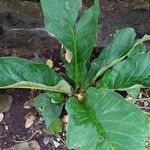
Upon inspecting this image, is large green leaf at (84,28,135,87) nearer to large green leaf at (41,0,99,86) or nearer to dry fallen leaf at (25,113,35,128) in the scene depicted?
large green leaf at (41,0,99,86)

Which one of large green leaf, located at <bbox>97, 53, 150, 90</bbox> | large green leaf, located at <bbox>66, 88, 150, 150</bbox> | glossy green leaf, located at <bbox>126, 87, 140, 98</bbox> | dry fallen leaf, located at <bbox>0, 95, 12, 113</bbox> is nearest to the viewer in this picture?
large green leaf, located at <bbox>66, 88, 150, 150</bbox>

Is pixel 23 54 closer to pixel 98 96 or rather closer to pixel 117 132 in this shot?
pixel 98 96

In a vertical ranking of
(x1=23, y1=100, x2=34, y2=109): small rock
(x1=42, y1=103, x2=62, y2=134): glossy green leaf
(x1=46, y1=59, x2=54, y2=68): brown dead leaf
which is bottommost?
(x1=23, y1=100, x2=34, y2=109): small rock

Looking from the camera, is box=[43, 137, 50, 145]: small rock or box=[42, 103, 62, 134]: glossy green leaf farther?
box=[43, 137, 50, 145]: small rock

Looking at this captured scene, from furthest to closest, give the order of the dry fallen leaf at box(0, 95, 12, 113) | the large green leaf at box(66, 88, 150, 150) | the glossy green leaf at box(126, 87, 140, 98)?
the dry fallen leaf at box(0, 95, 12, 113), the glossy green leaf at box(126, 87, 140, 98), the large green leaf at box(66, 88, 150, 150)

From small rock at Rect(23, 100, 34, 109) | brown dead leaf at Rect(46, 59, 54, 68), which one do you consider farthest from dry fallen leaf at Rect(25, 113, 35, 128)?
brown dead leaf at Rect(46, 59, 54, 68)

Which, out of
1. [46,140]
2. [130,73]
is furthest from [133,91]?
[46,140]

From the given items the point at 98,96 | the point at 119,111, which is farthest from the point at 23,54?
the point at 119,111
